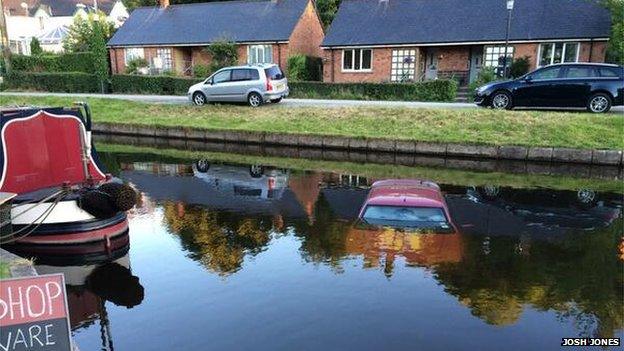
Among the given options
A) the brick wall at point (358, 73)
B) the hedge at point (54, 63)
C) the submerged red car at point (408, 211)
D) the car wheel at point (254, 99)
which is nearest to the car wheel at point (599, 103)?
the submerged red car at point (408, 211)

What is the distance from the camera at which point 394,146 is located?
800 inches

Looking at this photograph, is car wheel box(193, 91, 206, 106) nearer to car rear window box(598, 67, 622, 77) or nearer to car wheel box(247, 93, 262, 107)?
car wheel box(247, 93, 262, 107)

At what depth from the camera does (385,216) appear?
1024 cm

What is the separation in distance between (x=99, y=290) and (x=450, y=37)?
2782cm

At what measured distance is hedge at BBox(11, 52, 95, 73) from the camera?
42438mm

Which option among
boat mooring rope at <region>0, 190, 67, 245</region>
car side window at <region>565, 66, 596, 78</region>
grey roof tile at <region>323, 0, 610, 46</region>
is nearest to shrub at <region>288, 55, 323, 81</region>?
grey roof tile at <region>323, 0, 610, 46</region>

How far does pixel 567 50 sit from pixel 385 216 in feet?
81.4

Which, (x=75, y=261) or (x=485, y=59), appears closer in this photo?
(x=75, y=261)

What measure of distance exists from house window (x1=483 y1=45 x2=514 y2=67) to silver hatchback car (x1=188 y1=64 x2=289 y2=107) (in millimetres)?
13000

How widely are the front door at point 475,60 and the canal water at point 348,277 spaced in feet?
63.7

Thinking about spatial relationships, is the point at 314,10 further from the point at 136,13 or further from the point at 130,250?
the point at 130,250

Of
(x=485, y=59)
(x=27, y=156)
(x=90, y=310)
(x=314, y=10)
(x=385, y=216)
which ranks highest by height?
(x=314, y=10)

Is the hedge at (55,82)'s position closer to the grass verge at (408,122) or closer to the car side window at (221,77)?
the grass verge at (408,122)

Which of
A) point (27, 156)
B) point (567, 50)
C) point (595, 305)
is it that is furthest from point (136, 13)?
point (595, 305)
